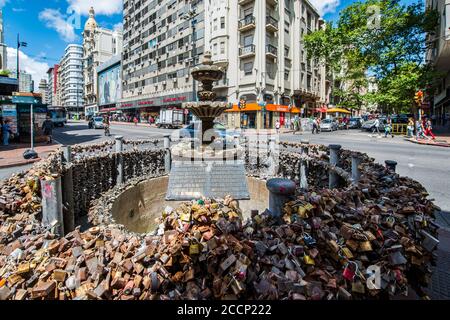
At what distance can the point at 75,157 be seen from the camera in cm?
636

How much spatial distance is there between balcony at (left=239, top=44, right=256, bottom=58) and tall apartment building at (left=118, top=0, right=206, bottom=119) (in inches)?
271

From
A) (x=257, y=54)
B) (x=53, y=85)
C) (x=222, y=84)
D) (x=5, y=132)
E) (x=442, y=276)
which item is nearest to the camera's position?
(x=442, y=276)

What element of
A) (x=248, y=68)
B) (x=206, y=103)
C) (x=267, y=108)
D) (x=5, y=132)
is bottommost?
(x=5, y=132)

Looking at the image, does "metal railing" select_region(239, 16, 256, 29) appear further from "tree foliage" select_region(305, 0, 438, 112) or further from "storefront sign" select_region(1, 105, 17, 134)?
"storefront sign" select_region(1, 105, 17, 134)

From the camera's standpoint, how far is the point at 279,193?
236 centimetres

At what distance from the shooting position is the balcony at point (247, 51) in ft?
113

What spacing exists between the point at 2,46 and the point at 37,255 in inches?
2062

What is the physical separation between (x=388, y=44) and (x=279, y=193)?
3319cm

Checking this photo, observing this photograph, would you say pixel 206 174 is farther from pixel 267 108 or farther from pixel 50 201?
pixel 267 108

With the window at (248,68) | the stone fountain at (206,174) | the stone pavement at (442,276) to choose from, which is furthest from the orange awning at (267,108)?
the stone pavement at (442,276)

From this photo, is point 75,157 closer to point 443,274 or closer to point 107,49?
point 443,274

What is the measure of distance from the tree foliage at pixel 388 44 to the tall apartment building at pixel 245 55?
27.9 feet

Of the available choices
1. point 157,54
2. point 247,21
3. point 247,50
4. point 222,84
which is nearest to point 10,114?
point 222,84
